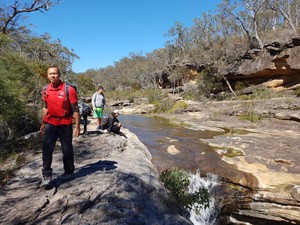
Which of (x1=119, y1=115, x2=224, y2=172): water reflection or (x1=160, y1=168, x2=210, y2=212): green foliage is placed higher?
(x1=160, y1=168, x2=210, y2=212): green foliage

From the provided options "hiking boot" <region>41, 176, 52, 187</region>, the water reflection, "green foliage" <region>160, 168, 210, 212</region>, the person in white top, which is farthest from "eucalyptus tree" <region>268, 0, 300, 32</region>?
"hiking boot" <region>41, 176, 52, 187</region>

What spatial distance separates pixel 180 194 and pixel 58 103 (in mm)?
2864

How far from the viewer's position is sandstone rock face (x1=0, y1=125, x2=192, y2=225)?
3186 millimetres

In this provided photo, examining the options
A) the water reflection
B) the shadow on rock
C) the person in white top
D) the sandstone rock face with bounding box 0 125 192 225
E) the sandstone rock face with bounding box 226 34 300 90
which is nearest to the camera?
the sandstone rock face with bounding box 0 125 192 225

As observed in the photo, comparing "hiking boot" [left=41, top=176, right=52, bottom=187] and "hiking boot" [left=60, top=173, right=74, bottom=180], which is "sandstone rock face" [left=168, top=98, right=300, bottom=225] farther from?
"hiking boot" [left=41, top=176, right=52, bottom=187]

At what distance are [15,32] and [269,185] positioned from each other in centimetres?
1736

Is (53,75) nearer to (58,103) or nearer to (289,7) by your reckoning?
(58,103)

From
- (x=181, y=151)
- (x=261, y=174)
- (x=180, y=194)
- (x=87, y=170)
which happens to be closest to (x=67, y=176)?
(x=87, y=170)

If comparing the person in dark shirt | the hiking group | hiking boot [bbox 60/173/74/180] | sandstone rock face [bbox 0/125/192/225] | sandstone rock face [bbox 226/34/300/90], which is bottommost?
sandstone rock face [bbox 0/125/192/225]

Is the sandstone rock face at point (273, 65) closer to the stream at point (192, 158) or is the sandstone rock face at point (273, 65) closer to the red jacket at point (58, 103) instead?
the stream at point (192, 158)

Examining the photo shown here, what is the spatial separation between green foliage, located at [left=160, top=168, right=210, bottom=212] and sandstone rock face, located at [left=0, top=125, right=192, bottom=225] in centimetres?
33

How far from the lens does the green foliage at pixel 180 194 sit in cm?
460

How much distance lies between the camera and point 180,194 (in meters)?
4.88

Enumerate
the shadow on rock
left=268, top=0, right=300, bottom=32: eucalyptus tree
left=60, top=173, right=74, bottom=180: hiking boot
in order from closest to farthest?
the shadow on rock → left=60, top=173, right=74, bottom=180: hiking boot → left=268, top=0, right=300, bottom=32: eucalyptus tree
